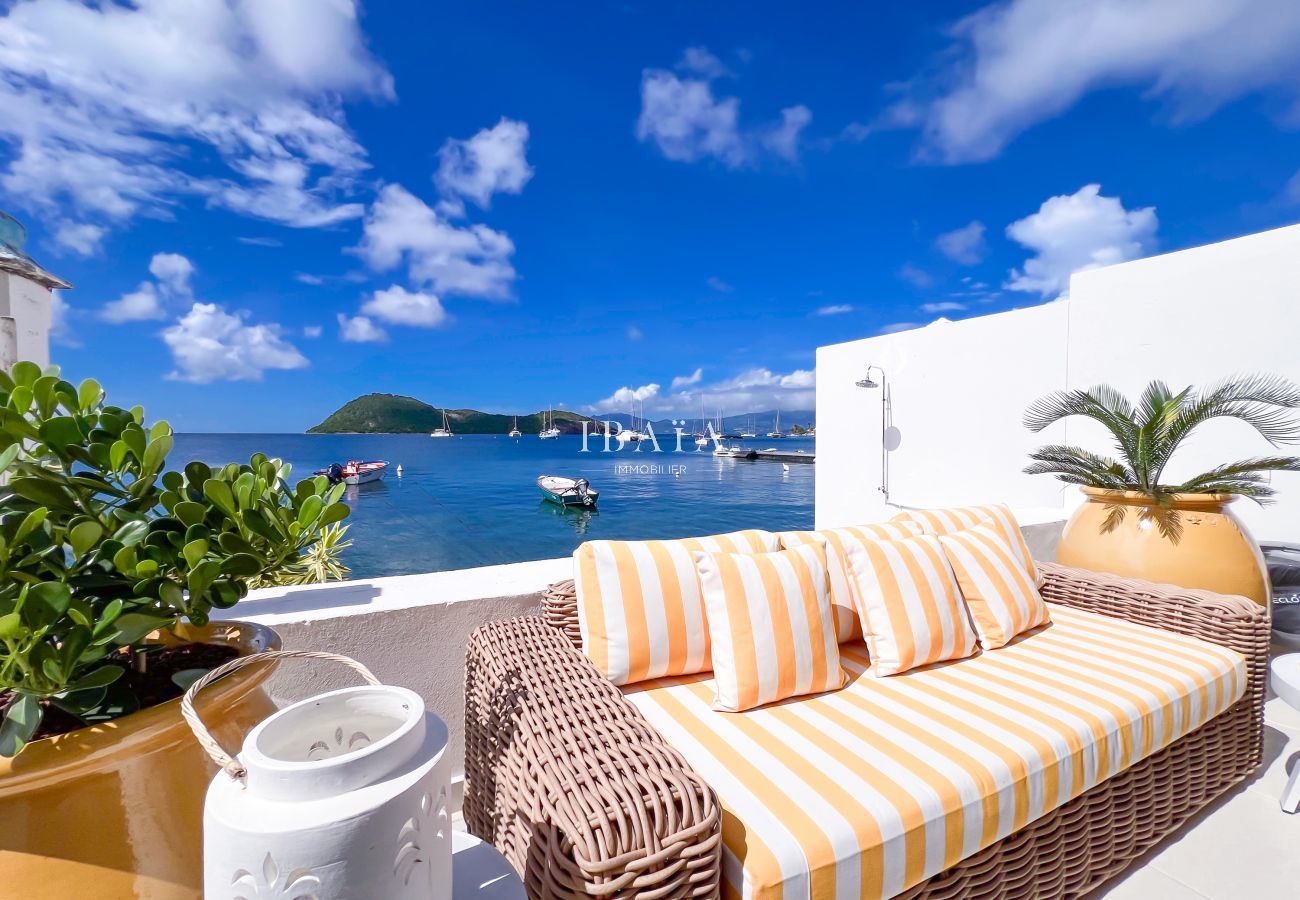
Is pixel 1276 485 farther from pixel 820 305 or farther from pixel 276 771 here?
pixel 820 305

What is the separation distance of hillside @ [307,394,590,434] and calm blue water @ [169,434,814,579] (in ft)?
11.5

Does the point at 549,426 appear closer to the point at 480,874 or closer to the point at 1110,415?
the point at 1110,415

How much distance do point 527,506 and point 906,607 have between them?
3003 cm

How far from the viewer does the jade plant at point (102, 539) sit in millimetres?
623

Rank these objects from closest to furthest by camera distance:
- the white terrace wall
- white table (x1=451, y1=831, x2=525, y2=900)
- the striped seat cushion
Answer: white table (x1=451, y1=831, x2=525, y2=900) < the striped seat cushion < the white terrace wall

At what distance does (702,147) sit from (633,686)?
14.3 meters

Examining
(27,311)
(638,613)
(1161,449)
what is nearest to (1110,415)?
(1161,449)

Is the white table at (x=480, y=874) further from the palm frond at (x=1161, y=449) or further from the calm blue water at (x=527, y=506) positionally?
the calm blue water at (x=527, y=506)

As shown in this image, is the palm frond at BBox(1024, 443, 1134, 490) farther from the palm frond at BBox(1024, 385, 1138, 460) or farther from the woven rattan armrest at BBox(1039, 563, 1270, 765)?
the woven rattan armrest at BBox(1039, 563, 1270, 765)

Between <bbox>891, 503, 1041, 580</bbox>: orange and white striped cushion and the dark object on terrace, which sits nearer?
<bbox>891, 503, 1041, 580</bbox>: orange and white striped cushion

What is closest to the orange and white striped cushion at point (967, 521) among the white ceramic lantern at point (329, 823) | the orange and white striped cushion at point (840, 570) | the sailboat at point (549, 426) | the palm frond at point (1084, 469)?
the orange and white striped cushion at point (840, 570)

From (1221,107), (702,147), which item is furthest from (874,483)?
(702,147)

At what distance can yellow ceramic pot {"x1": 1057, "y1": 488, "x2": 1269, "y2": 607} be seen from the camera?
2.38 metres

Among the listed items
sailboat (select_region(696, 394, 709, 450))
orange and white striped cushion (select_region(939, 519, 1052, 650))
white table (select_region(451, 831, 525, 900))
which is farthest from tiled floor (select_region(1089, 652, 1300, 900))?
sailboat (select_region(696, 394, 709, 450))
